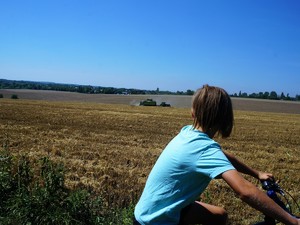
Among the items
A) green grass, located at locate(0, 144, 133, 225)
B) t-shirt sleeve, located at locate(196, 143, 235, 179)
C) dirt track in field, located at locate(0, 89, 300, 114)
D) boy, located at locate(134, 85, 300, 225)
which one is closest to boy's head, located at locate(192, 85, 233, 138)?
boy, located at locate(134, 85, 300, 225)

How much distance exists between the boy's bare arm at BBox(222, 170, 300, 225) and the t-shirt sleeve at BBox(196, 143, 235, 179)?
1.4 inches

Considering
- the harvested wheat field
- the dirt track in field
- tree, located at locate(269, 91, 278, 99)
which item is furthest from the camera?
tree, located at locate(269, 91, 278, 99)

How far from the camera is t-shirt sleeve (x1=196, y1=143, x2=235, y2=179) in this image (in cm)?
198

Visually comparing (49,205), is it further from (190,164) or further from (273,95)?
(273,95)

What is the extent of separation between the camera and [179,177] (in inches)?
84.9

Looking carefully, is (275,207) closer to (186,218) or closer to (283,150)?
(186,218)

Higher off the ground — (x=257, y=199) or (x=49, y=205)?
(x=257, y=199)

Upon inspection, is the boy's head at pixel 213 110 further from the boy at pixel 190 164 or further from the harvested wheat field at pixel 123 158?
the harvested wheat field at pixel 123 158

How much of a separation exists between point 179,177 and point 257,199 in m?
0.46

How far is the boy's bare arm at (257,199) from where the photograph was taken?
1908 mm

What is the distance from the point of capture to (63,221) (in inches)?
158

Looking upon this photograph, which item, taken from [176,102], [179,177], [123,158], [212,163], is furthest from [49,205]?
[176,102]

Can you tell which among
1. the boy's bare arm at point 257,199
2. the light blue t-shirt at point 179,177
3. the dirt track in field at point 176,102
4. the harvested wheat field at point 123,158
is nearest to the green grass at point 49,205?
the harvested wheat field at point 123,158

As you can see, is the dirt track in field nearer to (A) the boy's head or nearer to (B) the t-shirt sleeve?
(A) the boy's head
